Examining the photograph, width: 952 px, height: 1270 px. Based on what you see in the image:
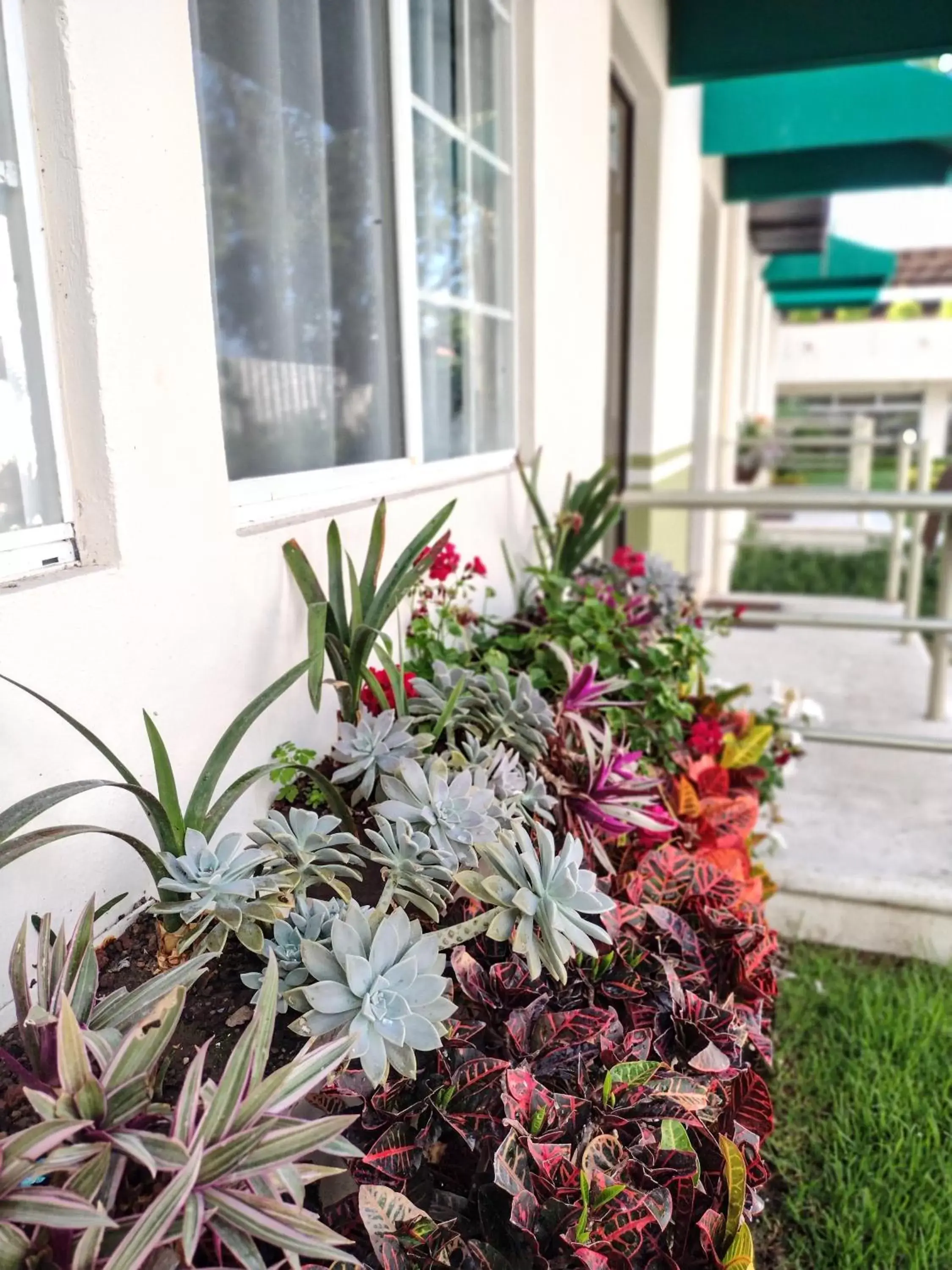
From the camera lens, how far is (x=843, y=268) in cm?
930

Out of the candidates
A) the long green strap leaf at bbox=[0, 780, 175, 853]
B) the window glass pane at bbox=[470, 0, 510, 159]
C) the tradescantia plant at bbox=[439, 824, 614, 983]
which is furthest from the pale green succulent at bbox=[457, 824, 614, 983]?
the window glass pane at bbox=[470, 0, 510, 159]

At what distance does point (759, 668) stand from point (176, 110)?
3.65m

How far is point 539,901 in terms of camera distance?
1.08m

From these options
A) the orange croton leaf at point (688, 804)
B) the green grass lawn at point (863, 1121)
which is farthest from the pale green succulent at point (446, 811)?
the green grass lawn at point (863, 1121)

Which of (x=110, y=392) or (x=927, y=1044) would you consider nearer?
(x=110, y=392)

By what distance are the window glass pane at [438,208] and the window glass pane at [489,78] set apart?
6.0 inches

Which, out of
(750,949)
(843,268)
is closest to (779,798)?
(750,949)

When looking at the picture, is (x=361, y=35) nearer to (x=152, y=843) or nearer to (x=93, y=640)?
(x=93, y=640)

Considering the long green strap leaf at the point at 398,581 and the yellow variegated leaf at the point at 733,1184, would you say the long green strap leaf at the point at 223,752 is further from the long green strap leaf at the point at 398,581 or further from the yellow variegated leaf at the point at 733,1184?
the yellow variegated leaf at the point at 733,1184

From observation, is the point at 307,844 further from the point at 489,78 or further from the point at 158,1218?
the point at 489,78

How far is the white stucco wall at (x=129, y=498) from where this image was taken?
0.98 metres

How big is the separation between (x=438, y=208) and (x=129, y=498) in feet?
4.17

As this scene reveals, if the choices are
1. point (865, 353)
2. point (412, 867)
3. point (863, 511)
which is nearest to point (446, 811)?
point (412, 867)

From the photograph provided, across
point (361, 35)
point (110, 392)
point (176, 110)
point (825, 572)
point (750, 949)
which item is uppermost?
point (361, 35)
